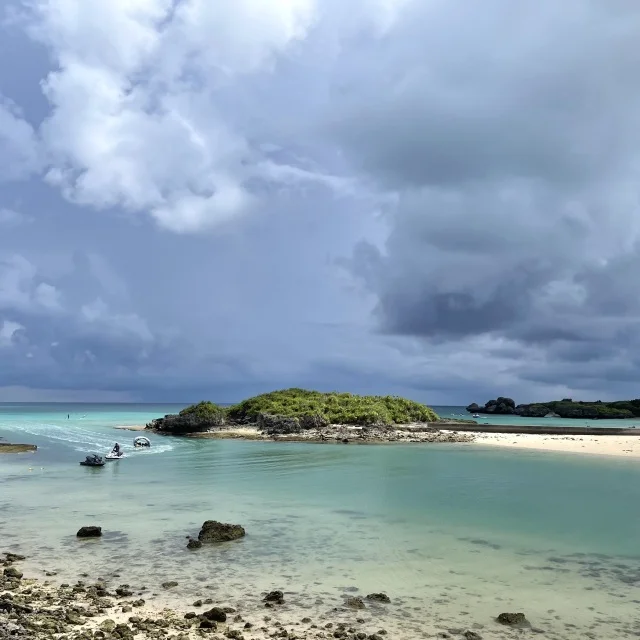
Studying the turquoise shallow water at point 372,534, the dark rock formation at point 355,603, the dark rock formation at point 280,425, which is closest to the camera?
the dark rock formation at point 355,603

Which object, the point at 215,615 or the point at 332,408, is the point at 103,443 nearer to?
the point at 332,408

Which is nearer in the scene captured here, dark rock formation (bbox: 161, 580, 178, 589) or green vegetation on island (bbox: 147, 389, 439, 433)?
dark rock formation (bbox: 161, 580, 178, 589)

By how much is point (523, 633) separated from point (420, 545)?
7.63 meters

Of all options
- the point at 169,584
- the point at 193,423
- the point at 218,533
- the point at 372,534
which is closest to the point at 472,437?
the point at 193,423

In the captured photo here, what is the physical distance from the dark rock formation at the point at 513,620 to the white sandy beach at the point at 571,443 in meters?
46.4

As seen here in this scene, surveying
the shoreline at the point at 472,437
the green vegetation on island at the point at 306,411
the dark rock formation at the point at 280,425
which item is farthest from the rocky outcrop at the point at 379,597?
the green vegetation on island at the point at 306,411

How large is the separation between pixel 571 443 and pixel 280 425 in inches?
1352

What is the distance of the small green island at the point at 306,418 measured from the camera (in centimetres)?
7250

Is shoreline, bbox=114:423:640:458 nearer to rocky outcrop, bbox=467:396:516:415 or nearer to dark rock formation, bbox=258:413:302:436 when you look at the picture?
dark rock formation, bbox=258:413:302:436

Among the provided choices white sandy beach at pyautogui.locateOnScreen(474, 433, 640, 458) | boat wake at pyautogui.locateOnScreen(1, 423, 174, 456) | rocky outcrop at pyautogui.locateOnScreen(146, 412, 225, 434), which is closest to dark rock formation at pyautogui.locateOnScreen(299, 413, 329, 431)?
rocky outcrop at pyautogui.locateOnScreen(146, 412, 225, 434)

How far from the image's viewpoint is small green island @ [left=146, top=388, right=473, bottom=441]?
72.5 m

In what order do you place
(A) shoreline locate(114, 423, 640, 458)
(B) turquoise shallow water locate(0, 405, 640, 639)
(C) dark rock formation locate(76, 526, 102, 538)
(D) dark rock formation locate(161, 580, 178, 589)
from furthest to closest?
1. (A) shoreline locate(114, 423, 640, 458)
2. (C) dark rock formation locate(76, 526, 102, 538)
3. (D) dark rock formation locate(161, 580, 178, 589)
4. (B) turquoise shallow water locate(0, 405, 640, 639)

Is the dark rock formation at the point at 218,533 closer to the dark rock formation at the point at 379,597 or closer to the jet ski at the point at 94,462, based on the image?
the dark rock formation at the point at 379,597

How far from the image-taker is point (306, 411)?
7812 centimetres
